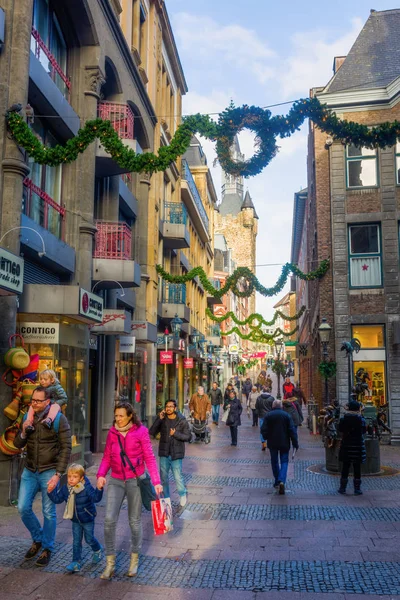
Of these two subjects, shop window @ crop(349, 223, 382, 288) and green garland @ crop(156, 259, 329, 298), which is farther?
shop window @ crop(349, 223, 382, 288)

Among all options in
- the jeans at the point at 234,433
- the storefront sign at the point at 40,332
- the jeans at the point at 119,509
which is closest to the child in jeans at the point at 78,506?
the jeans at the point at 119,509

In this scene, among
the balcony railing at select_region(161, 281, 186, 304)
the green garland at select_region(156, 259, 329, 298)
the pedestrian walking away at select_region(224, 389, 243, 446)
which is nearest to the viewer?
the pedestrian walking away at select_region(224, 389, 243, 446)

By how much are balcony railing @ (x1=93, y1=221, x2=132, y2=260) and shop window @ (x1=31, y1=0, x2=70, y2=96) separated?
3.74 m

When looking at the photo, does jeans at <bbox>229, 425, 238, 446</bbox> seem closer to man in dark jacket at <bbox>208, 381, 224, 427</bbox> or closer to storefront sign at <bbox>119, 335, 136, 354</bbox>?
storefront sign at <bbox>119, 335, 136, 354</bbox>

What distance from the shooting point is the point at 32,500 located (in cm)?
670

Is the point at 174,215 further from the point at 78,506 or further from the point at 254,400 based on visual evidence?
the point at 78,506

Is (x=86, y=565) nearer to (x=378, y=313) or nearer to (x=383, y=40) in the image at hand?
(x=378, y=313)

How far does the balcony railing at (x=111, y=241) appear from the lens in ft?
54.6

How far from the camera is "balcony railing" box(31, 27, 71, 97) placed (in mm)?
12297

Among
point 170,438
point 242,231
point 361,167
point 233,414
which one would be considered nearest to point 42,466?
point 170,438

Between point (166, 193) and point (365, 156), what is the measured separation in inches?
409

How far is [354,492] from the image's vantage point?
422 inches

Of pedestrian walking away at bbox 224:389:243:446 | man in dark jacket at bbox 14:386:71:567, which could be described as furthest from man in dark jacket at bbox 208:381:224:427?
man in dark jacket at bbox 14:386:71:567

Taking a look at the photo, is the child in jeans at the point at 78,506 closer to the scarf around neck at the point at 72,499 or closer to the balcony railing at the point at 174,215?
the scarf around neck at the point at 72,499
